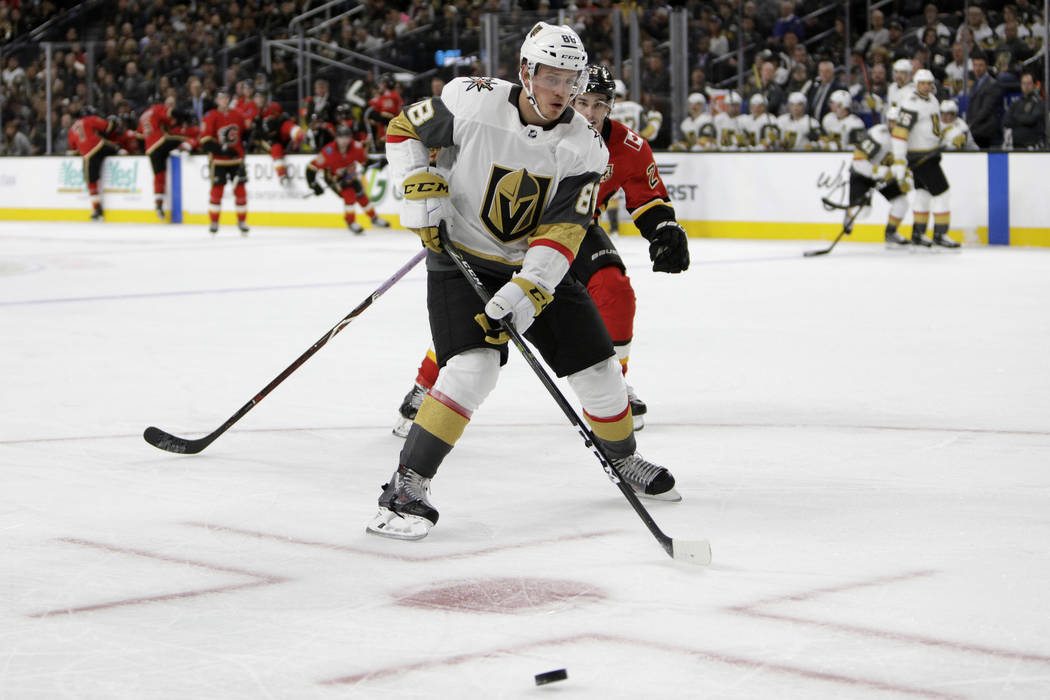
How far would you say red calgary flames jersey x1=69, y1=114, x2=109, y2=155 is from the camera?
18.9 m

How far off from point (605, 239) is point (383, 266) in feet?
23.7

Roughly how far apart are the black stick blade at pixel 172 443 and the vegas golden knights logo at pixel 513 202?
1312 mm

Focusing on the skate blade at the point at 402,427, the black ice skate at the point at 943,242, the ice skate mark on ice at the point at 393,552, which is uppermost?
the black ice skate at the point at 943,242

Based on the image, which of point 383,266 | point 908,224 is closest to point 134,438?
point 383,266

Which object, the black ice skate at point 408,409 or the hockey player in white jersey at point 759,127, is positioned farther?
the hockey player in white jersey at point 759,127

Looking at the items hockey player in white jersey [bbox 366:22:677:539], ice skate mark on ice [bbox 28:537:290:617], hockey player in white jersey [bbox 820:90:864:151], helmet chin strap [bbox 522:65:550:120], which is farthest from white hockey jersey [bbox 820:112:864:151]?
ice skate mark on ice [bbox 28:537:290:617]

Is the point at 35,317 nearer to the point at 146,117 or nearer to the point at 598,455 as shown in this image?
the point at 598,455

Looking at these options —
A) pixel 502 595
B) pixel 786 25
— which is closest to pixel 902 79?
pixel 786 25

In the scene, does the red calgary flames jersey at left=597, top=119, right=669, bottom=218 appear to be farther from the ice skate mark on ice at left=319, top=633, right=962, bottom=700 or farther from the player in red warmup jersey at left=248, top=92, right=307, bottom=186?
the player in red warmup jersey at left=248, top=92, right=307, bottom=186

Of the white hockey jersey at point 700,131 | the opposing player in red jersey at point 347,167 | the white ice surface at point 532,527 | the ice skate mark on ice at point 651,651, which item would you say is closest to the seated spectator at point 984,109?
the white hockey jersey at point 700,131

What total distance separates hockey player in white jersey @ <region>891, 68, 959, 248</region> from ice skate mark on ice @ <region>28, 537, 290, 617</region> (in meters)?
10.0

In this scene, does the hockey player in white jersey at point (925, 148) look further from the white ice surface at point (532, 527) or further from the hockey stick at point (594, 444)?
the hockey stick at point (594, 444)

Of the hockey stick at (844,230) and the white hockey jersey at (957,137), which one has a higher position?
the white hockey jersey at (957,137)

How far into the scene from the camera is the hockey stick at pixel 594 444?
3.23 meters
